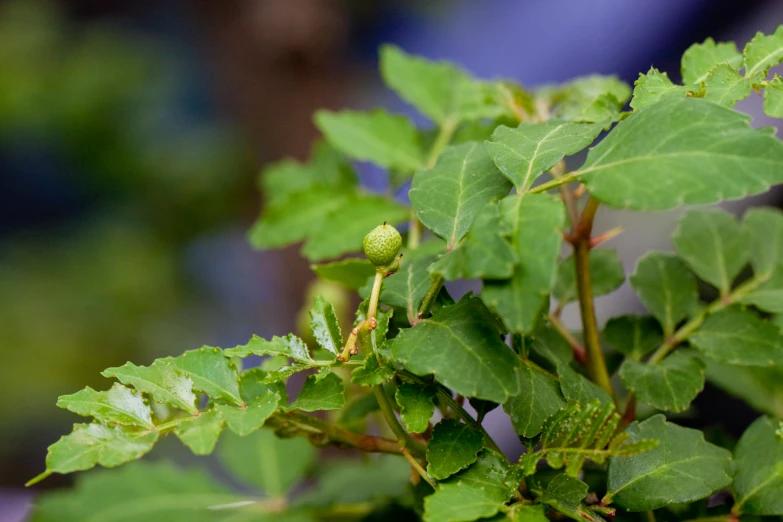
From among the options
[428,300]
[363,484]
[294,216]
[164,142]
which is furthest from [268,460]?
[164,142]

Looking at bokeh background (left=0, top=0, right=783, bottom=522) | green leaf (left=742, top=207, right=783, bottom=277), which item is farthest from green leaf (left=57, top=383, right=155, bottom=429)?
bokeh background (left=0, top=0, right=783, bottom=522)

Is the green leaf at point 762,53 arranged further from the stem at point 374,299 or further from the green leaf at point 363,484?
the green leaf at point 363,484

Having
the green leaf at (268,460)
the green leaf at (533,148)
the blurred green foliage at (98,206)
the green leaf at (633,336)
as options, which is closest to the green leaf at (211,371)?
the green leaf at (533,148)

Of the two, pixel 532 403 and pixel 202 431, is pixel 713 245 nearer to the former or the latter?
pixel 532 403

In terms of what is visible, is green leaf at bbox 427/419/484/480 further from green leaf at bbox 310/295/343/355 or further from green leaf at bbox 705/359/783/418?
green leaf at bbox 705/359/783/418

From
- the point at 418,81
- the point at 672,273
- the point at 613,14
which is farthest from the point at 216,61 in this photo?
the point at 672,273

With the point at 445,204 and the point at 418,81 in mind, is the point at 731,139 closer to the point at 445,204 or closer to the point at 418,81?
the point at 445,204
